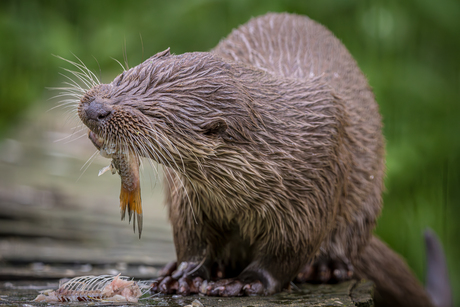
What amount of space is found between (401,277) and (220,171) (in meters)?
1.53

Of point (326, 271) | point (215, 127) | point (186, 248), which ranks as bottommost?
point (326, 271)

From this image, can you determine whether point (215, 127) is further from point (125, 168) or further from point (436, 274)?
point (436, 274)

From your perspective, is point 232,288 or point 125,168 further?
point 232,288

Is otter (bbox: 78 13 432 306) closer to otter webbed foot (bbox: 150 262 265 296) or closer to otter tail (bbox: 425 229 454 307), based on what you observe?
otter webbed foot (bbox: 150 262 265 296)

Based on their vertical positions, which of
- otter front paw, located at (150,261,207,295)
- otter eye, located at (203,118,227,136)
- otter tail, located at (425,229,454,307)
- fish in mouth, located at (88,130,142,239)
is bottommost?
otter tail, located at (425,229,454,307)

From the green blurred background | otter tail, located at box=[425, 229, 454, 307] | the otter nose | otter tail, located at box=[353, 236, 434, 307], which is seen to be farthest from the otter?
the green blurred background

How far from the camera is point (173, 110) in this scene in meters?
1.92

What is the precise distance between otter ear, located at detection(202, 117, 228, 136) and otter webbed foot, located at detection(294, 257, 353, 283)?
41.2 inches

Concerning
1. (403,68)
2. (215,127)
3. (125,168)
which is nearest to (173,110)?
(215,127)

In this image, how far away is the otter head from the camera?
1.86 meters

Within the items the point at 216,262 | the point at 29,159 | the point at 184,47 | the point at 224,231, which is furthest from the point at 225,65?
the point at 29,159

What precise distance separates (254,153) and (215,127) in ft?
0.65

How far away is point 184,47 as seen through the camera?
5.09 metres

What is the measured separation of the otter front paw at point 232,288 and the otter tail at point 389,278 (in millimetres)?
951
